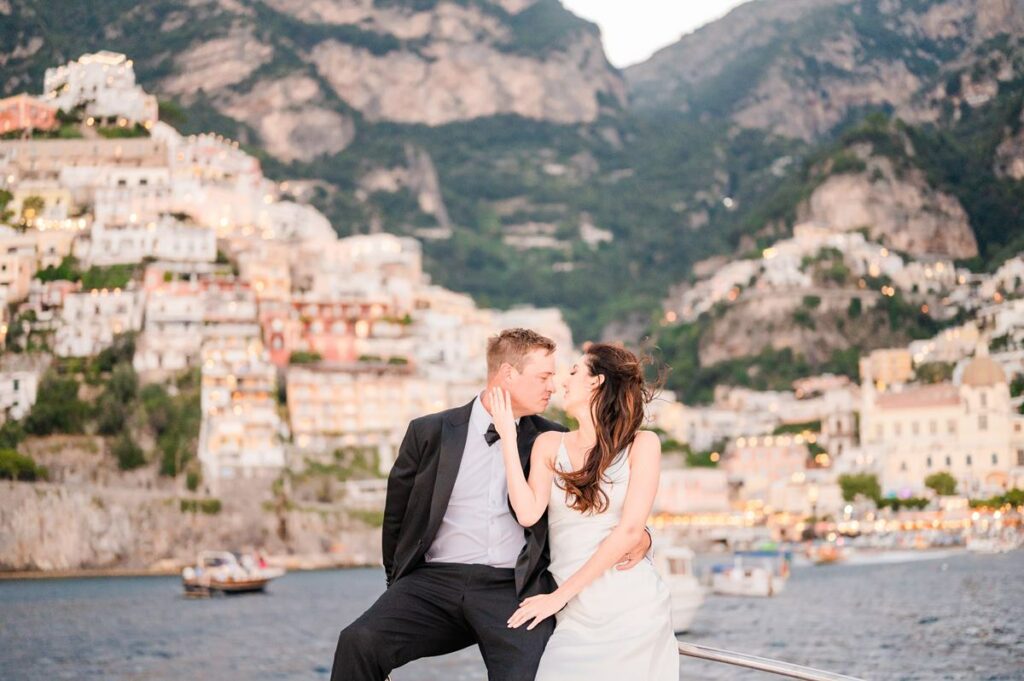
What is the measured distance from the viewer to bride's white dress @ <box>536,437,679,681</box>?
8.59 metres

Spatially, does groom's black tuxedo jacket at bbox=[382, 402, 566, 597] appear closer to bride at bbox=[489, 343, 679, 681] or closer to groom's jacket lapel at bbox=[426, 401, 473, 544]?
groom's jacket lapel at bbox=[426, 401, 473, 544]

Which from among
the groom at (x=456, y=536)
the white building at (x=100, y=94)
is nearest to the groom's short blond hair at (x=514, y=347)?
the groom at (x=456, y=536)

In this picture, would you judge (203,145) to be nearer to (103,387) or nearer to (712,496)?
(103,387)

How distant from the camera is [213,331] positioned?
364ft

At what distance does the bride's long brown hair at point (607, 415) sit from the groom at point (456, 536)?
512 millimetres

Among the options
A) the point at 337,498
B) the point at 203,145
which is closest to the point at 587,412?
the point at 337,498

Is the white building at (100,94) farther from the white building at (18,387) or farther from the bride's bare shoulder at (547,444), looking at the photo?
the bride's bare shoulder at (547,444)

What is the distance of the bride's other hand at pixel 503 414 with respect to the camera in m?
8.96

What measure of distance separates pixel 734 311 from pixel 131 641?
13472 cm

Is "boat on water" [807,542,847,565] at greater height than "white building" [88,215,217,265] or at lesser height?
lesser

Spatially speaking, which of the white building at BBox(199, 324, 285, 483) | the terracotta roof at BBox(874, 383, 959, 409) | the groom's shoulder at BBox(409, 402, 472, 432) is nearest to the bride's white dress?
the groom's shoulder at BBox(409, 402, 472, 432)

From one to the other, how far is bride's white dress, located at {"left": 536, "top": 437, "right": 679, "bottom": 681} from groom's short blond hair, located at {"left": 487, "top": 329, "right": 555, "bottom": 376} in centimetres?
76

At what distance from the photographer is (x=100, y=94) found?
14700 centimetres

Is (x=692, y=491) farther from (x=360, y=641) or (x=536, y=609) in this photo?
(x=536, y=609)
